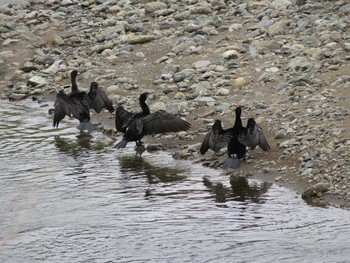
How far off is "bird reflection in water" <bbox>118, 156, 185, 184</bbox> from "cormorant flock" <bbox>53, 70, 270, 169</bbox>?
456 millimetres

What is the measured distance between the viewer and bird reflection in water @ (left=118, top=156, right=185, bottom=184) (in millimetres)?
13237

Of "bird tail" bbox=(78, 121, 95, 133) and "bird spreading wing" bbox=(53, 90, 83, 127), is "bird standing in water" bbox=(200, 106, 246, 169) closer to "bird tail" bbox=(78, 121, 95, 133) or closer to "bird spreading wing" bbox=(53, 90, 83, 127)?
"bird tail" bbox=(78, 121, 95, 133)

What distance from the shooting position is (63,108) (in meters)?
16.1

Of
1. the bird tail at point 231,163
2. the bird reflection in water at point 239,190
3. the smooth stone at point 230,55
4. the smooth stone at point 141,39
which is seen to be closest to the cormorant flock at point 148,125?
the bird tail at point 231,163

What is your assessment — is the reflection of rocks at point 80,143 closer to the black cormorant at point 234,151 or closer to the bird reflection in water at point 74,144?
the bird reflection in water at point 74,144

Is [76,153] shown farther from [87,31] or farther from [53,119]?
[87,31]

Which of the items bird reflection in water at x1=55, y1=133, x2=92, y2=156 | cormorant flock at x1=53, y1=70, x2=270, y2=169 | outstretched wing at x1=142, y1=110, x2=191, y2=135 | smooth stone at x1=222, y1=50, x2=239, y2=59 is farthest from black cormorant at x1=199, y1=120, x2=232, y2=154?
smooth stone at x1=222, y1=50, x2=239, y2=59

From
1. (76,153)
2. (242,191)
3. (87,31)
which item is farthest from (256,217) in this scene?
(87,31)

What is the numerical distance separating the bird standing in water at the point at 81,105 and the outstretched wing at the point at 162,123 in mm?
1491

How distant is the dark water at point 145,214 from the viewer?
10328 mm

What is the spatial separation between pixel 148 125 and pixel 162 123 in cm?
22

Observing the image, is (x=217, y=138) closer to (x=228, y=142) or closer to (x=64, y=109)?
(x=228, y=142)

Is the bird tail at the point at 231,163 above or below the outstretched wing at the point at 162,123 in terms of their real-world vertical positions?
below

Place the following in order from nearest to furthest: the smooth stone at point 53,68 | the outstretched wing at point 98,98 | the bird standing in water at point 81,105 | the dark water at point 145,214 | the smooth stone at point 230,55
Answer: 1. the dark water at point 145,214
2. the bird standing in water at point 81,105
3. the outstretched wing at point 98,98
4. the smooth stone at point 230,55
5. the smooth stone at point 53,68
